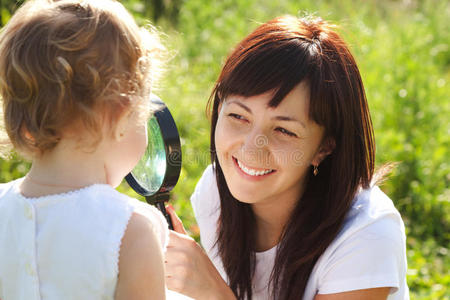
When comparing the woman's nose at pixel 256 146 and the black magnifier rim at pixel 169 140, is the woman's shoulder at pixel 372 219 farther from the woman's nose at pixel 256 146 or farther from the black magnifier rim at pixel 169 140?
the black magnifier rim at pixel 169 140

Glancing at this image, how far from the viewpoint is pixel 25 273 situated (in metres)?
1.26

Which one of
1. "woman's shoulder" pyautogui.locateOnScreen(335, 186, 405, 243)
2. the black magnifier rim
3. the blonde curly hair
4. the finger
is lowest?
the finger

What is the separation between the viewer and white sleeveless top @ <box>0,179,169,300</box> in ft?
4.05

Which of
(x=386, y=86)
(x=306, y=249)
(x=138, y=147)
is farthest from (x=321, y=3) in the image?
(x=138, y=147)

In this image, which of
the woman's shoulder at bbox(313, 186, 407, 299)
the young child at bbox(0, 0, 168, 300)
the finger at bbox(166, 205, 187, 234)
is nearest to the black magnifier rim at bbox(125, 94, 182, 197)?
the finger at bbox(166, 205, 187, 234)

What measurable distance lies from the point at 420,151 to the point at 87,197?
3120 mm

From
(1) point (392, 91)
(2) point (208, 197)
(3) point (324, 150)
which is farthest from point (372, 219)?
(1) point (392, 91)

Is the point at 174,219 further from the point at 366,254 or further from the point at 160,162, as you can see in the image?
the point at 366,254

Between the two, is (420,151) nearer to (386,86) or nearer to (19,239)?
(386,86)

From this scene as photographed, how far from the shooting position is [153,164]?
1.89 meters

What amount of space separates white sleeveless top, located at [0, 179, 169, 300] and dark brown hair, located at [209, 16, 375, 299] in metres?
0.74

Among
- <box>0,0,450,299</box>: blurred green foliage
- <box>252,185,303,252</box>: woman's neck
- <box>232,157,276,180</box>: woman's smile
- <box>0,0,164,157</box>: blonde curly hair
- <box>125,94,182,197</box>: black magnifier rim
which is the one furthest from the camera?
<box>0,0,450,299</box>: blurred green foliage

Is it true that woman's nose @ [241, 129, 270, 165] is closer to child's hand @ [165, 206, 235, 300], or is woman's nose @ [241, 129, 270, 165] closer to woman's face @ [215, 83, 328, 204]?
woman's face @ [215, 83, 328, 204]

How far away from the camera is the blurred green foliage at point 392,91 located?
3594 mm
